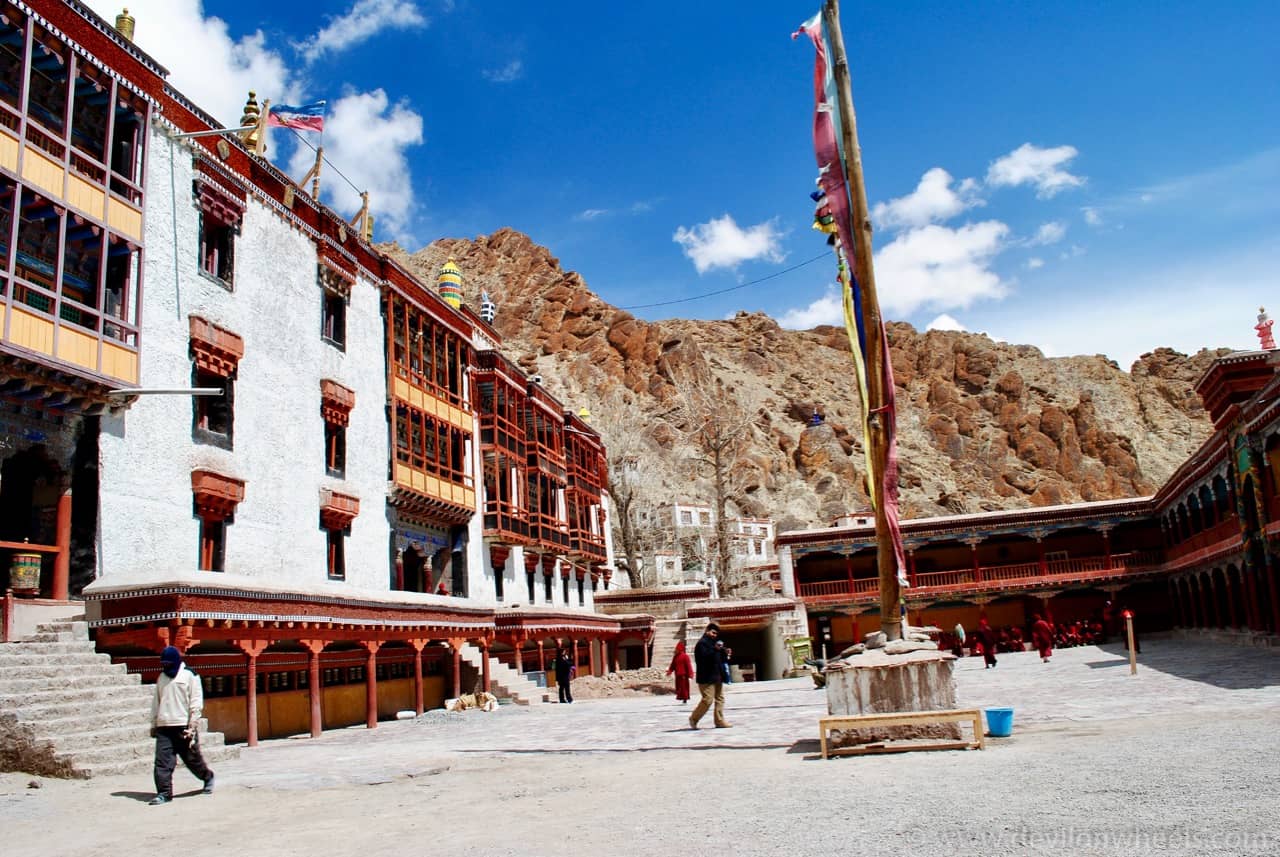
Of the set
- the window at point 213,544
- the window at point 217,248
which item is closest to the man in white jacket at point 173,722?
the window at point 213,544

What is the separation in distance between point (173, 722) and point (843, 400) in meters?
124

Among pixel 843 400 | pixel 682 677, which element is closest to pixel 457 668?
pixel 682 677

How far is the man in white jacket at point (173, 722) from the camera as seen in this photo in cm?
962

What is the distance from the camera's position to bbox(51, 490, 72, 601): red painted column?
15.9 meters

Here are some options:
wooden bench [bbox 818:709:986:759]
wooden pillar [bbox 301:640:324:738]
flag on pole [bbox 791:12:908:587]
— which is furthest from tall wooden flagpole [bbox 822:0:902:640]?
wooden pillar [bbox 301:640:324:738]

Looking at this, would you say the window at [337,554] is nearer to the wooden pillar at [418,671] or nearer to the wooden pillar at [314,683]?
the wooden pillar at [418,671]

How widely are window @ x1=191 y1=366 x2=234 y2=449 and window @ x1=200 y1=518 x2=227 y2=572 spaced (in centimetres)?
170

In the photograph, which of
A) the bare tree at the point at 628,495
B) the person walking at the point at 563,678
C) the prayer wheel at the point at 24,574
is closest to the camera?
the prayer wheel at the point at 24,574

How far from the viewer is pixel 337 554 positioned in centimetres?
2516

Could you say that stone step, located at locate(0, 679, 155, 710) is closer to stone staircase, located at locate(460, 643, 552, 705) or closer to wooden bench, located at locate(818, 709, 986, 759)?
wooden bench, located at locate(818, 709, 986, 759)

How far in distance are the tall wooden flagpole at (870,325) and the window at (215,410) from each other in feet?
46.8

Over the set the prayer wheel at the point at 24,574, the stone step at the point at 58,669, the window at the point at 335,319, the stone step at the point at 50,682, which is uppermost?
the window at the point at 335,319

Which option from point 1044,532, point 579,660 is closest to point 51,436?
point 579,660

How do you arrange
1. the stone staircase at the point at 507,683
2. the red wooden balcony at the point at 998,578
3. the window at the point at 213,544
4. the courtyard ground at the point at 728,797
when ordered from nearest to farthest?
the courtyard ground at the point at 728,797, the window at the point at 213,544, the stone staircase at the point at 507,683, the red wooden balcony at the point at 998,578
